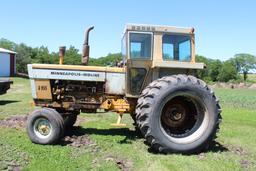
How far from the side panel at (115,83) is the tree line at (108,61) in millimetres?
6948

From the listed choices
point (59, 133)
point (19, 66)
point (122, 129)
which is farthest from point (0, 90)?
point (19, 66)

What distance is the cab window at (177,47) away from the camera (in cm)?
843

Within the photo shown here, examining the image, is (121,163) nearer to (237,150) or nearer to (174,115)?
(174,115)

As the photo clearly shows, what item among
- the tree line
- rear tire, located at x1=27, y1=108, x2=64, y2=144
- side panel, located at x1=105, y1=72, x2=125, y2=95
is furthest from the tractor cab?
the tree line

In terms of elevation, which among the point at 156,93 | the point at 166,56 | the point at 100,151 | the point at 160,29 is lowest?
the point at 100,151

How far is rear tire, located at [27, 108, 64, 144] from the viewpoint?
8.05m

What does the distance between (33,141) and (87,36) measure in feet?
8.78

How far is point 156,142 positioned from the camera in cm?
753

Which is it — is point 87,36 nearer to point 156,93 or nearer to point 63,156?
point 156,93

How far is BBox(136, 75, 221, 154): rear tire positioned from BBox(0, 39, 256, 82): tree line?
772 centimetres

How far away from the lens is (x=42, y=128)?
8227 millimetres

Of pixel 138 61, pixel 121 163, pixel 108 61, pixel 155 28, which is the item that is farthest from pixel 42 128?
pixel 108 61

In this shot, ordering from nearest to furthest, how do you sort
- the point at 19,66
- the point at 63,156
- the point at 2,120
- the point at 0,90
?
the point at 63,156
the point at 2,120
the point at 0,90
the point at 19,66

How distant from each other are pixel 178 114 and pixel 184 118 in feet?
0.59
